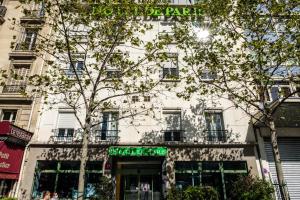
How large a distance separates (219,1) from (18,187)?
14476mm

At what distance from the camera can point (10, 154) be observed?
1327 centimetres

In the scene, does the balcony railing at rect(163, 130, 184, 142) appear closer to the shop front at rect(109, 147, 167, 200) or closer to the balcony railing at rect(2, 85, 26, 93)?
the shop front at rect(109, 147, 167, 200)

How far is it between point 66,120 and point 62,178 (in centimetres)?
340

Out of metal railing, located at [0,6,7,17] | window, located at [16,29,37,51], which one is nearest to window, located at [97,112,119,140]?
window, located at [16,29,37,51]

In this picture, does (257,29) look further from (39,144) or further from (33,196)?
(33,196)

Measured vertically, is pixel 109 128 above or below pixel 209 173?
above

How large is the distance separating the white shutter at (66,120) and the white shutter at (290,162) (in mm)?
11333

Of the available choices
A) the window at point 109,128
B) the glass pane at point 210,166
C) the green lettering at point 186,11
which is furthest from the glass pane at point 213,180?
the green lettering at point 186,11

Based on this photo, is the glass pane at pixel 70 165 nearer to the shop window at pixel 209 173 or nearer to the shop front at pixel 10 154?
the shop front at pixel 10 154

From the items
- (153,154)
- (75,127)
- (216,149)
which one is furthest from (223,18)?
(75,127)

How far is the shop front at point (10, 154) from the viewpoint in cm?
1278

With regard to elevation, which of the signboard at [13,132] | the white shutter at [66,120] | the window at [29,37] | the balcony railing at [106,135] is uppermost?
the window at [29,37]

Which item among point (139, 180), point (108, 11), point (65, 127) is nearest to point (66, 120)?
point (65, 127)

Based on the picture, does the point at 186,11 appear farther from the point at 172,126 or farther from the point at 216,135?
the point at 216,135
